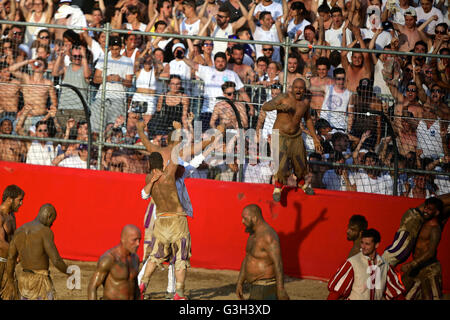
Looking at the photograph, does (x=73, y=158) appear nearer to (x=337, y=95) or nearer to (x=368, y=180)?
(x=337, y=95)

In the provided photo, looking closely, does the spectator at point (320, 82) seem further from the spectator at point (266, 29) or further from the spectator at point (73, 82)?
the spectator at point (73, 82)

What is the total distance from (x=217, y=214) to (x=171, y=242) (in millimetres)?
2130

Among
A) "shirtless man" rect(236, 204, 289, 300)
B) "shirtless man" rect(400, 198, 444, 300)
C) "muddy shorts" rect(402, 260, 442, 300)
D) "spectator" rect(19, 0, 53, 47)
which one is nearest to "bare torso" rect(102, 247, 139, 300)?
"shirtless man" rect(236, 204, 289, 300)

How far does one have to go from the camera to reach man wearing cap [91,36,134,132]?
1192cm

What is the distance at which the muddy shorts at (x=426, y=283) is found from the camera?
8969mm

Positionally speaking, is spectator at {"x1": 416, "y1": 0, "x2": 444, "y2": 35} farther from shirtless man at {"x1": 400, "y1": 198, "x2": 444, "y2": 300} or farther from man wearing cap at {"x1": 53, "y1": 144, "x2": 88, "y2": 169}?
man wearing cap at {"x1": 53, "y1": 144, "x2": 88, "y2": 169}

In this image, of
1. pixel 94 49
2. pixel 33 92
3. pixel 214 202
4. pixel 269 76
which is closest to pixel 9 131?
pixel 33 92

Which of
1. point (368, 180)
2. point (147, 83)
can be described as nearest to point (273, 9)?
point (147, 83)

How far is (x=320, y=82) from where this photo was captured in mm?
12516

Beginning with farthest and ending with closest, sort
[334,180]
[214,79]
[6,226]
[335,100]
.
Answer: [214,79] < [335,100] < [334,180] < [6,226]

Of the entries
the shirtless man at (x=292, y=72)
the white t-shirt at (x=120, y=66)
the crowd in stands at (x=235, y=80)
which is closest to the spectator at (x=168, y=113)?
the crowd in stands at (x=235, y=80)

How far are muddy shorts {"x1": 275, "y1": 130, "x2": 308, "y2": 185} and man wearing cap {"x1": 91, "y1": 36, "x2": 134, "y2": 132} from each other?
2.86 metres

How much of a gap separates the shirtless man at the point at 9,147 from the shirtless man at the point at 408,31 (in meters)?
7.25

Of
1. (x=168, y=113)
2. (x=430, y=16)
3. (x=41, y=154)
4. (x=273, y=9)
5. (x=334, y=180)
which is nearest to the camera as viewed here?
(x=334, y=180)
